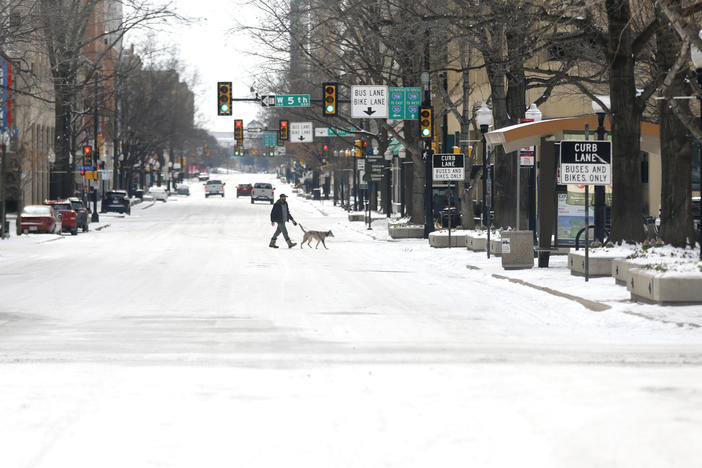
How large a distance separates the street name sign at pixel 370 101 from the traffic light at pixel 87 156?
76.6ft

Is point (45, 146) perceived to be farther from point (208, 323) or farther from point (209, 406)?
point (209, 406)

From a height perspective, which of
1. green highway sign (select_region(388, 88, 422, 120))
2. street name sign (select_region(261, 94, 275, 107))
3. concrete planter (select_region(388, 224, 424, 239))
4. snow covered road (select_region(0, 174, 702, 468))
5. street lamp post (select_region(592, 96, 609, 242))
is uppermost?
street name sign (select_region(261, 94, 275, 107))

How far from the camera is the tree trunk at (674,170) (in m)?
21.1

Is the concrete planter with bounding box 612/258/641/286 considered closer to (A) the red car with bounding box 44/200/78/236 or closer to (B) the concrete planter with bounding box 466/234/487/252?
(B) the concrete planter with bounding box 466/234/487/252

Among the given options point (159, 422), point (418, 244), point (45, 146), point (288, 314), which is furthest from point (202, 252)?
point (45, 146)

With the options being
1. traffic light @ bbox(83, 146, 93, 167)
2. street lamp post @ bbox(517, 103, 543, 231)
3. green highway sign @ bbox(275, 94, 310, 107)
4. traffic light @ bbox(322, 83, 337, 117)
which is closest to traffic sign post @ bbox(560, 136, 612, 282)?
street lamp post @ bbox(517, 103, 543, 231)

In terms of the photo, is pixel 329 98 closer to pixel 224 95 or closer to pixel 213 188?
pixel 224 95

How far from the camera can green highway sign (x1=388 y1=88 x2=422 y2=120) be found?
151 ft

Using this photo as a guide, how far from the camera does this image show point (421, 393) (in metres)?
9.50

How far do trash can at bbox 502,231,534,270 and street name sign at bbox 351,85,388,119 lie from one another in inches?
832

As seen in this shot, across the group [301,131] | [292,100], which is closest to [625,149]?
[292,100]

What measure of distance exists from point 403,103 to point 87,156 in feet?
86.6

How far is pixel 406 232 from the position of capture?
45.7 metres

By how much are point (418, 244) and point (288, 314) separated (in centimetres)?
2416
